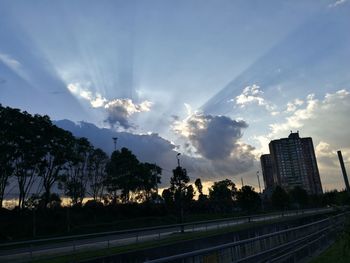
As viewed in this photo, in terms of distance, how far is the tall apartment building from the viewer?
139 metres

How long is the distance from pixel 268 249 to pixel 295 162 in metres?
135

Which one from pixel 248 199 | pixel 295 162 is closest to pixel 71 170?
pixel 248 199

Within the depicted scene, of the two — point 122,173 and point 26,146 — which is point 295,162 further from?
point 26,146

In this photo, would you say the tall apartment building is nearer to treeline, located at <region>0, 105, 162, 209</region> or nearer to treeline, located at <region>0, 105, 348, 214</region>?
treeline, located at <region>0, 105, 348, 214</region>

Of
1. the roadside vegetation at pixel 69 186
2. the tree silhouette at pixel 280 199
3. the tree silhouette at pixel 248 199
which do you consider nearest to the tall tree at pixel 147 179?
the roadside vegetation at pixel 69 186

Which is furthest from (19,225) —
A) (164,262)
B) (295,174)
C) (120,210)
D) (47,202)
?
(295,174)

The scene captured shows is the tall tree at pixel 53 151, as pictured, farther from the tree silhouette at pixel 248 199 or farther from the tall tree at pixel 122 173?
the tree silhouette at pixel 248 199

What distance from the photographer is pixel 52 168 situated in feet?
188

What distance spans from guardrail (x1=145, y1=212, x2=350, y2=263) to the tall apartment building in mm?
123124

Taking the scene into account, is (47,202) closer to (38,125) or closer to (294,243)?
(38,125)

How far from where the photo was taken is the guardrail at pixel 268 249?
321 inches

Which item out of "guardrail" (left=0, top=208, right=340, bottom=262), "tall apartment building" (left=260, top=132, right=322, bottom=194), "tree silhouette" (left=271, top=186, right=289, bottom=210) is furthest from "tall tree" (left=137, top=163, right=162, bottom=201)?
"tall apartment building" (left=260, top=132, right=322, bottom=194)

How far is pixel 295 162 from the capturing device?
462ft

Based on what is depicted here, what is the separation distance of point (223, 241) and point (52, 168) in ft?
138
